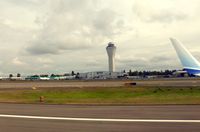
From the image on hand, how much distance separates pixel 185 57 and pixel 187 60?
1.94ft

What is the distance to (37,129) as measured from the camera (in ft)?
33.9

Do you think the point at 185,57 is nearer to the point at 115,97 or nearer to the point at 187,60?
the point at 187,60

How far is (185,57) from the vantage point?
49.1 meters

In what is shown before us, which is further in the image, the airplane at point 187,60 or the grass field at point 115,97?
the airplane at point 187,60

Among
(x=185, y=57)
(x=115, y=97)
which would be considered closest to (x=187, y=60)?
(x=185, y=57)

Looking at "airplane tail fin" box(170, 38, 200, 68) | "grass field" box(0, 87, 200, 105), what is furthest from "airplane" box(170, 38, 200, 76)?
"grass field" box(0, 87, 200, 105)

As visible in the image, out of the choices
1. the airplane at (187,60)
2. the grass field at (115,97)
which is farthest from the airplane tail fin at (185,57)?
the grass field at (115,97)

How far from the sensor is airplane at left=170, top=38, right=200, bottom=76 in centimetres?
4800

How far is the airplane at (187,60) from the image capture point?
157 ft

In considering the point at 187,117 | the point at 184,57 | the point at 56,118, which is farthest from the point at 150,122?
the point at 184,57

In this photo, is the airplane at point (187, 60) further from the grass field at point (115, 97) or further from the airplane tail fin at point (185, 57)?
the grass field at point (115, 97)

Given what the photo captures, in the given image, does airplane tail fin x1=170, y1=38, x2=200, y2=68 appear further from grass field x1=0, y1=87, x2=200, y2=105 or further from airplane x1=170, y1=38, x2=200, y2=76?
grass field x1=0, y1=87, x2=200, y2=105

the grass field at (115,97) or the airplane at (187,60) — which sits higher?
the airplane at (187,60)

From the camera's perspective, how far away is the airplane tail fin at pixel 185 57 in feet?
158
